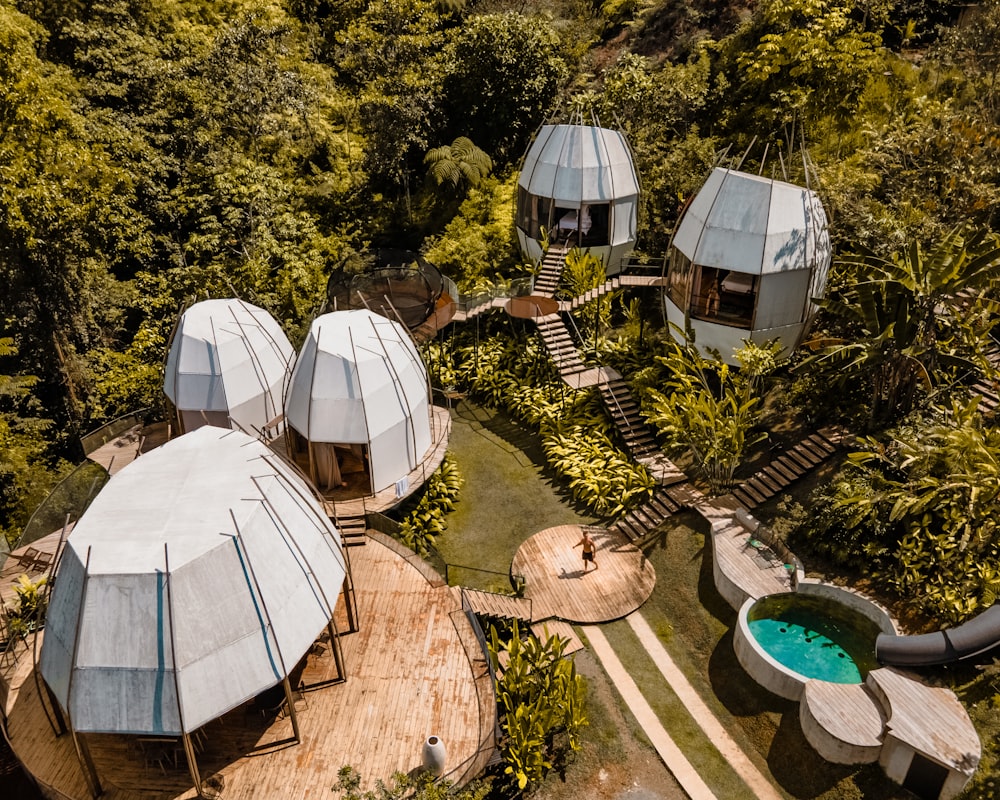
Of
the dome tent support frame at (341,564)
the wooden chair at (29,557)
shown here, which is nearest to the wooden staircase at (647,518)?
the dome tent support frame at (341,564)

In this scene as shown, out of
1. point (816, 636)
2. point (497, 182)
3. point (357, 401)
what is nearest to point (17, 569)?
point (357, 401)

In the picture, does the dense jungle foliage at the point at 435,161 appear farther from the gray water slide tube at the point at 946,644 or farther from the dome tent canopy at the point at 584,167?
the dome tent canopy at the point at 584,167

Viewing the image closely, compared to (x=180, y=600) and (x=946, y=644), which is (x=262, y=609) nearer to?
(x=180, y=600)

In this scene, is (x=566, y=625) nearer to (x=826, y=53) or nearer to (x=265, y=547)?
(x=265, y=547)

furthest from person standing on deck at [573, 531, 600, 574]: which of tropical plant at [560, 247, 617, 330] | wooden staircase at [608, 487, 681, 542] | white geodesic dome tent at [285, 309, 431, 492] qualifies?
tropical plant at [560, 247, 617, 330]

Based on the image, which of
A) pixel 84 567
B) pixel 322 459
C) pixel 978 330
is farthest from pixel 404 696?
pixel 978 330

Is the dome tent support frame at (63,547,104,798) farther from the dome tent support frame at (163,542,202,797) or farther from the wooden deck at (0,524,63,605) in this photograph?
the wooden deck at (0,524,63,605)
